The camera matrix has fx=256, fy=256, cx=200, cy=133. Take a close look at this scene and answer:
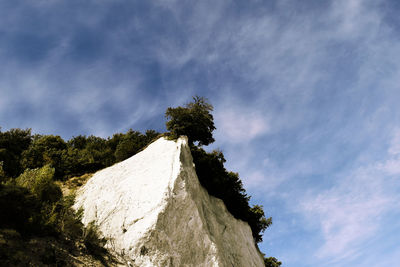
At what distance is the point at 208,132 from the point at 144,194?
1388 centimetres

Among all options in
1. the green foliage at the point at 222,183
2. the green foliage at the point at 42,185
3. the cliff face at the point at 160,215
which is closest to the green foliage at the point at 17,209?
the green foliage at the point at 42,185

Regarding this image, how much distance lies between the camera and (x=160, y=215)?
51.0 ft

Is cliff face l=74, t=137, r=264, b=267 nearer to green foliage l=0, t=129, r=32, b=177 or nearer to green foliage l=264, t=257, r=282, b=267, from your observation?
green foliage l=0, t=129, r=32, b=177

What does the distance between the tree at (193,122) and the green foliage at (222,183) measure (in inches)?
90.7

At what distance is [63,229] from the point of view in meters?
12.8

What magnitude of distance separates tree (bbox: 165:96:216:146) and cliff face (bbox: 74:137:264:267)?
362 cm

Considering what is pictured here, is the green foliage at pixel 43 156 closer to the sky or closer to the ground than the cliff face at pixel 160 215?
closer to the sky

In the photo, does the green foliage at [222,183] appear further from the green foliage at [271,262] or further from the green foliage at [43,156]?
the green foliage at [43,156]

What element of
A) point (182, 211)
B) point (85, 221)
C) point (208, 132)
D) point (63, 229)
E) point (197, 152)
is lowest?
point (63, 229)

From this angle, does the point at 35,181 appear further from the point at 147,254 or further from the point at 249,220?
the point at 249,220

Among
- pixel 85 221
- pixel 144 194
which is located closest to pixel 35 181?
pixel 85 221

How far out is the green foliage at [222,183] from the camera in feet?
82.8

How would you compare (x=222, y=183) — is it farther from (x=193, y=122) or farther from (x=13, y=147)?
(x=13, y=147)

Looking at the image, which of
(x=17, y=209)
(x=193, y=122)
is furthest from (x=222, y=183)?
(x=17, y=209)
